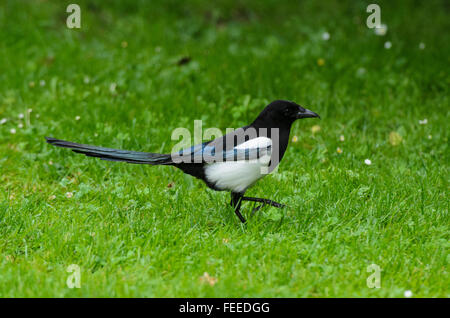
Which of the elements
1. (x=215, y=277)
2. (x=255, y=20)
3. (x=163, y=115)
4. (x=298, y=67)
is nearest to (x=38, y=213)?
(x=215, y=277)

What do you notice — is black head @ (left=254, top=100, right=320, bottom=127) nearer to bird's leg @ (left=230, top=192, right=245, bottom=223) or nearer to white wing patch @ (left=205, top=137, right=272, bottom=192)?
white wing patch @ (left=205, top=137, right=272, bottom=192)

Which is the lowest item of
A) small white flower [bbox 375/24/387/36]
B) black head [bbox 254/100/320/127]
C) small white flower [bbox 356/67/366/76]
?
black head [bbox 254/100/320/127]

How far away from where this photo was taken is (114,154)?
3662 millimetres

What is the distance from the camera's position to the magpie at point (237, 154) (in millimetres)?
3559

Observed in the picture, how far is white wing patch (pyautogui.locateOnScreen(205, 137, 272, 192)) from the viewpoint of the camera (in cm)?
354

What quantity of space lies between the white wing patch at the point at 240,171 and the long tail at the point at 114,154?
0.31 metres

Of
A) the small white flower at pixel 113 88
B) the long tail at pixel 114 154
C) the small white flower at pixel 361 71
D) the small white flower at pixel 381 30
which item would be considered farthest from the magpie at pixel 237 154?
the small white flower at pixel 381 30

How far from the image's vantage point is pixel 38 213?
3879 mm

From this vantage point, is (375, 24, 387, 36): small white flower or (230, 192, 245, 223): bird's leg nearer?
(230, 192, 245, 223): bird's leg

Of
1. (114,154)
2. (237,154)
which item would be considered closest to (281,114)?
(237,154)

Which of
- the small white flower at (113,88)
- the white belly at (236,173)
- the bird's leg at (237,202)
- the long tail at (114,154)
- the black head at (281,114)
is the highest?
the small white flower at (113,88)

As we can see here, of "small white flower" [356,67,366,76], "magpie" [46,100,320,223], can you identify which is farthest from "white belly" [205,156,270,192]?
"small white flower" [356,67,366,76]

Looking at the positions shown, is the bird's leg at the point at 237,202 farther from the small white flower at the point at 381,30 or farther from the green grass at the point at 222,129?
the small white flower at the point at 381,30

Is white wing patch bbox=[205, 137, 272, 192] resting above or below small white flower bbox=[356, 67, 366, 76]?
below
